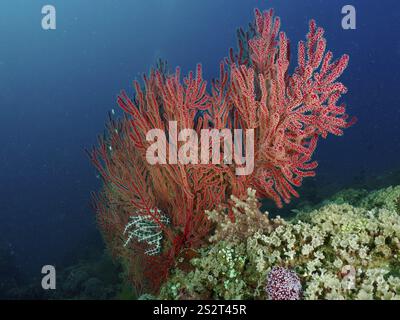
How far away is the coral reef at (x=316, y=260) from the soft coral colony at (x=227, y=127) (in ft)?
2.31

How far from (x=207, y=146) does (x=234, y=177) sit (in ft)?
1.78

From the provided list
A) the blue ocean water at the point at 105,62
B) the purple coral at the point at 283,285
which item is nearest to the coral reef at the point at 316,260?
the purple coral at the point at 283,285

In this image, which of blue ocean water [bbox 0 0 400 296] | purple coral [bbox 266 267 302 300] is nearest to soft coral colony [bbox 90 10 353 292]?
purple coral [bbox 266 267 302 300]

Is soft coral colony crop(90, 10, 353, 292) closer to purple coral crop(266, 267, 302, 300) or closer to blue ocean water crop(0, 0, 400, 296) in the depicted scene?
purple coral crop(266, 267, 302, 300)

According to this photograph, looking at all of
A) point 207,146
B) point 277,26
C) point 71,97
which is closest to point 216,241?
point 207,146

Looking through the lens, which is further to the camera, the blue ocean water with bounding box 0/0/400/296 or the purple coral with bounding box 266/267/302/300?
the blue ocean water with bounding box 0/0/400/296

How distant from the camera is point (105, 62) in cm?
15488

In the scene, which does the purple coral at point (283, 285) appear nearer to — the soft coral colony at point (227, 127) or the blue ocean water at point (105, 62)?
the soft coral colony at point (227, 127)

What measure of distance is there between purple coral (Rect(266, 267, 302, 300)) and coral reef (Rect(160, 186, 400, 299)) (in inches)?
3.3

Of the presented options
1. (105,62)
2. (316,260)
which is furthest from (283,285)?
(105,62)

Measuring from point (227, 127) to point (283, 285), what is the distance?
205 cm

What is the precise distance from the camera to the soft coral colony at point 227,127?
364 centimetres

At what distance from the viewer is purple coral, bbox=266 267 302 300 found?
2836mm

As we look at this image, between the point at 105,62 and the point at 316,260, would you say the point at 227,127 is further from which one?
the point at 105,62
